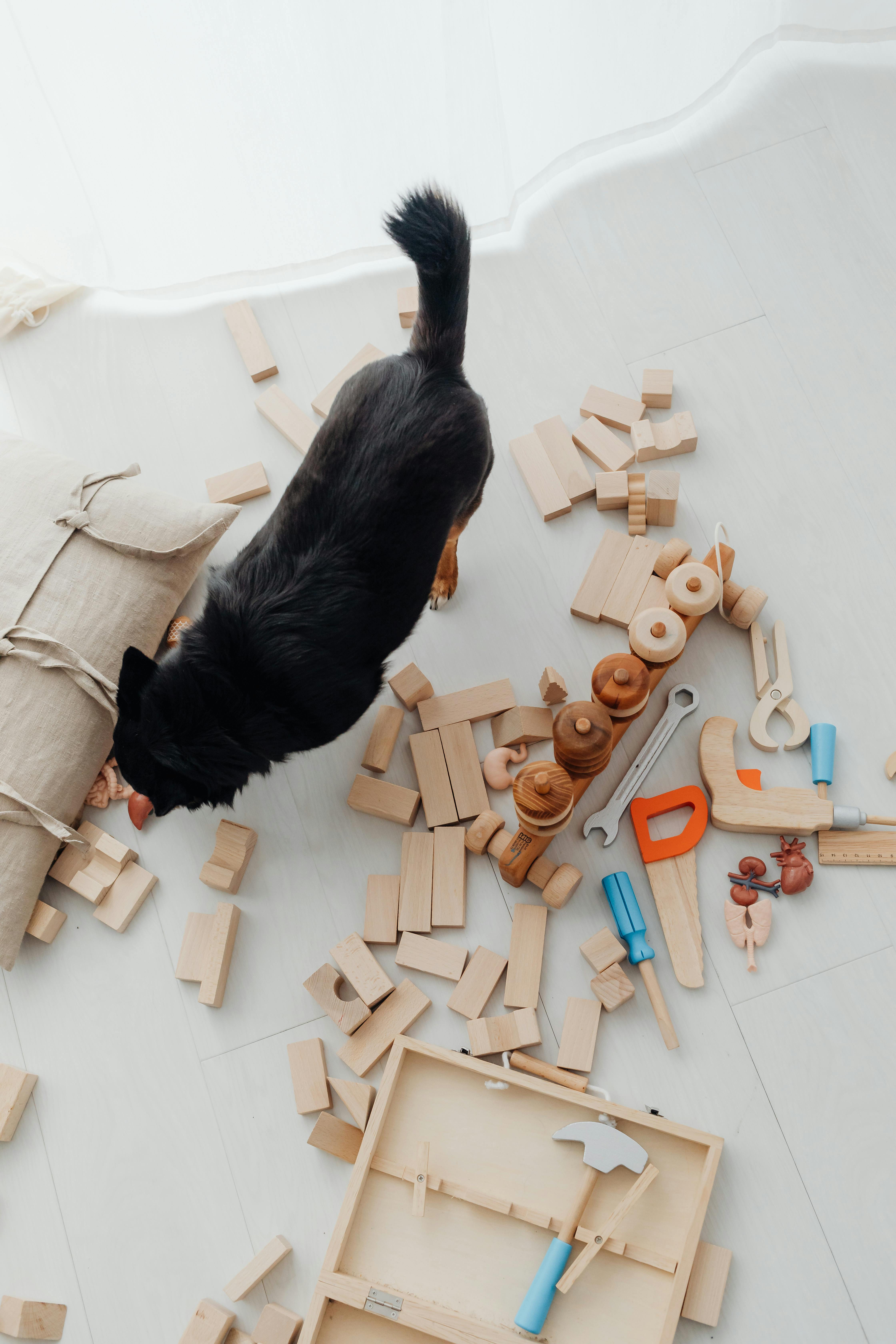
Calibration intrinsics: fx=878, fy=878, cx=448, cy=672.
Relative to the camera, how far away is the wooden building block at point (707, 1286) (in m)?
1.41

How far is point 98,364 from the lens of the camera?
2.01m

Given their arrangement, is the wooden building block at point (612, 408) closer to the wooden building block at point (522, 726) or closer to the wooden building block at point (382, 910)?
the wooden building block at point (522, 726)

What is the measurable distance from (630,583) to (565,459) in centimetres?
32

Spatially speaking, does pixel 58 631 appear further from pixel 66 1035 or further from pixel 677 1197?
pixel 677 1197

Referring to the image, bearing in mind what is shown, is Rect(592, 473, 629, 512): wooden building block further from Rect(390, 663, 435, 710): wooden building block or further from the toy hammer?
the toy hammer

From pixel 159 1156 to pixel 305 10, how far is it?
213 cm

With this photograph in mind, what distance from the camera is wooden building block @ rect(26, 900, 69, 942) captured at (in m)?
1.63

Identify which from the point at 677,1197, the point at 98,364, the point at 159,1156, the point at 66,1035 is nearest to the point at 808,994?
the point at 677,1197

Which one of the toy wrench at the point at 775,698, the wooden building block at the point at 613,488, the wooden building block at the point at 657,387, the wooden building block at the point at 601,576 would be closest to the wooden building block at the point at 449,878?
the wooden building block at the point at 601,576

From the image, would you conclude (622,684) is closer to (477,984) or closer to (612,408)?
(477,984)

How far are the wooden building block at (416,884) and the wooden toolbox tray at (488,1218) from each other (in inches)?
8.6

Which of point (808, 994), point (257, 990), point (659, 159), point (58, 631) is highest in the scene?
point (659, 159)

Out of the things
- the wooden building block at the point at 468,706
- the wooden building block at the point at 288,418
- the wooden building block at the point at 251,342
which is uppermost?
the wooden building block at the point at 251,342

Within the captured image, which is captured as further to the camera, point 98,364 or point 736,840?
point 98,364
